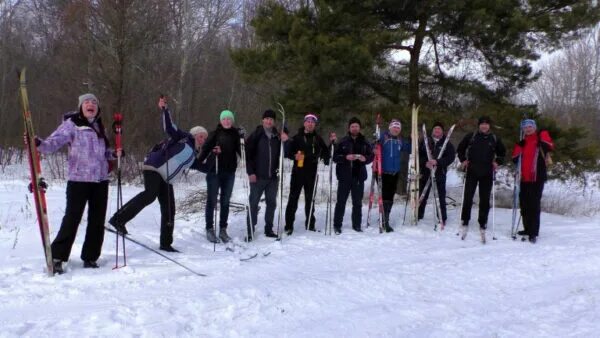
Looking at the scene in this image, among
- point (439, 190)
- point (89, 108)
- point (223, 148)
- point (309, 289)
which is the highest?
point (89, 108)

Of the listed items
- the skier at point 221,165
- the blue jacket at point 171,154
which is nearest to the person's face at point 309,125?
the skier at point 221,165

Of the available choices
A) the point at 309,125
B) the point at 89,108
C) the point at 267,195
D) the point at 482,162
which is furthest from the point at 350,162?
the point at 89,108

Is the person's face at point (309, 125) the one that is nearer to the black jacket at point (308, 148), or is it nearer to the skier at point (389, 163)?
the black jacket at point (308, 148)

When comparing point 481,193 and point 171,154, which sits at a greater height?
point 171,154

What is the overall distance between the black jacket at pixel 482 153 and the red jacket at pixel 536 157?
0.34 meters

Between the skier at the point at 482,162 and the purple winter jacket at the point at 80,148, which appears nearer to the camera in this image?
the purple winter jacket at the point at 80,148

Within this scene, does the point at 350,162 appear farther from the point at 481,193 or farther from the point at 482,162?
the point at 481,193

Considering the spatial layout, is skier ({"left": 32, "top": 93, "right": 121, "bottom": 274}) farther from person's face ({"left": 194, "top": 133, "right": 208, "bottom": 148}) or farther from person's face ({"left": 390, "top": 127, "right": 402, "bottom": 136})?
person's face ({"left": 390, "top": 127, "right": 402, "bottom": 136})

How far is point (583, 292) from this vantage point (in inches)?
168

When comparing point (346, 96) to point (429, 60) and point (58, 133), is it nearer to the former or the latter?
point (429, 60)

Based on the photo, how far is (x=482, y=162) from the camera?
680cm

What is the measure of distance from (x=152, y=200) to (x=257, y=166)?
1.50 meters

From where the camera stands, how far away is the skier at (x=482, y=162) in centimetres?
680

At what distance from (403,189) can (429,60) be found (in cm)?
327
